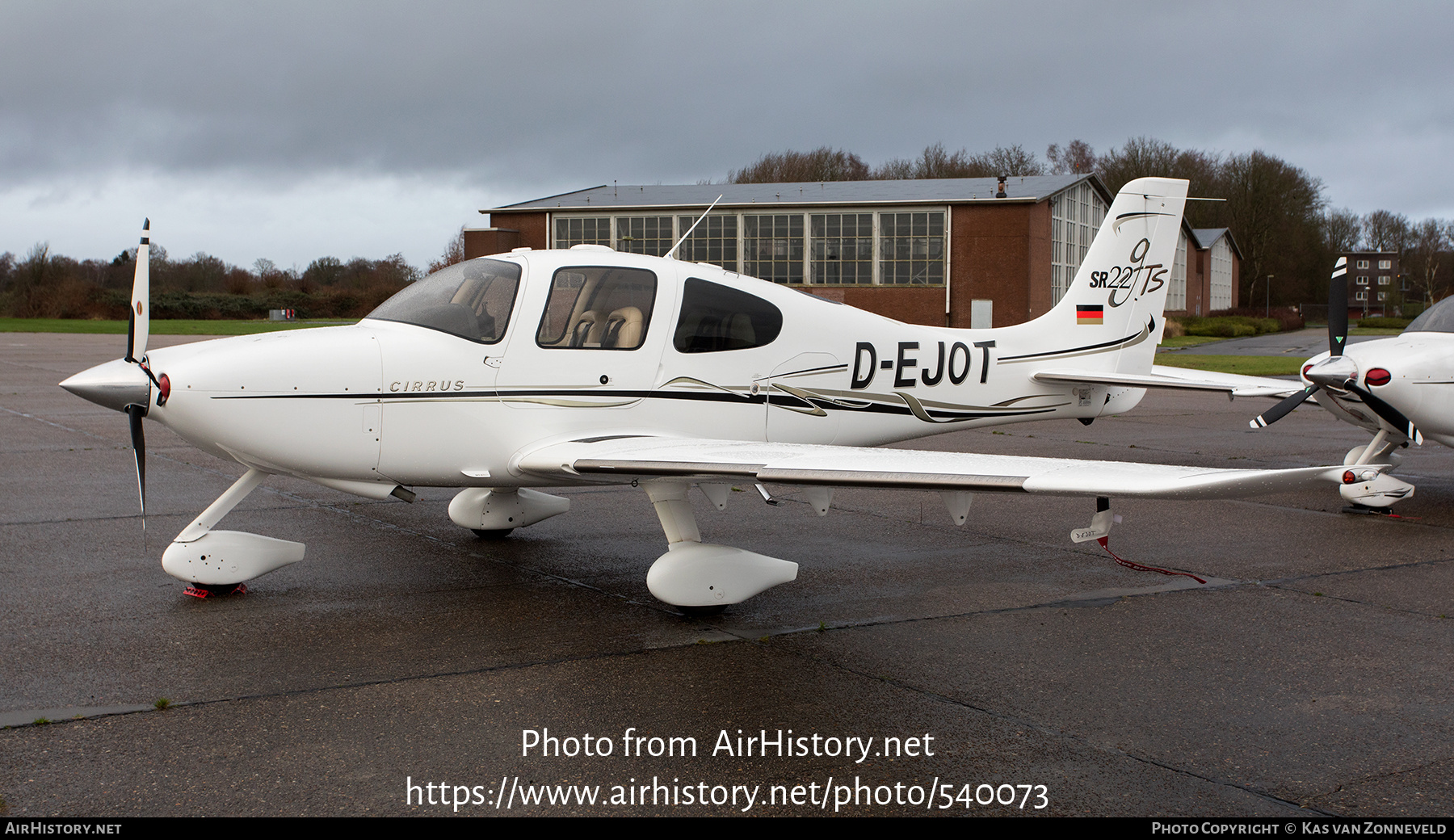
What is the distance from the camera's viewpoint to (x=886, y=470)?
5234 mm

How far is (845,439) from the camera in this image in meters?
7.62

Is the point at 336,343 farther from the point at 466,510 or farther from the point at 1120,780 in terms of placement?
the point at 1120,780

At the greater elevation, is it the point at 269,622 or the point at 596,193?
the point at 596,193

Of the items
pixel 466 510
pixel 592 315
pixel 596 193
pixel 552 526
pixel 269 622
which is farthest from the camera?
pixel 596 193

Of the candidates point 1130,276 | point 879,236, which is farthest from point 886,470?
point 879,236

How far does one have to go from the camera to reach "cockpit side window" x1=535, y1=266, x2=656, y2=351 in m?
6.62

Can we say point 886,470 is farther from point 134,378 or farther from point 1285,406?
point 1285,406

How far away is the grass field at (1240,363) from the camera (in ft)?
89.0

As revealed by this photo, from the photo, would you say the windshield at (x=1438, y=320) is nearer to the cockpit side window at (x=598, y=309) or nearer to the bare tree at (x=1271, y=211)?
the cockpit side window at (x=598, y=309)

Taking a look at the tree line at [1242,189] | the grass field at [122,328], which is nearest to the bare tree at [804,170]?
the tree line at [1242,189]

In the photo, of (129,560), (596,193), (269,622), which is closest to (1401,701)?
(269,622)

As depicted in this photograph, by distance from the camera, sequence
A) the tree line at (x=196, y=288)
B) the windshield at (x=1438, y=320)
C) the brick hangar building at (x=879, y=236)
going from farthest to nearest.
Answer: the tree line at (x=196, y=288) < the brick hangar building at (x=879, y=236) < the windshield at (x=1438, y=320)

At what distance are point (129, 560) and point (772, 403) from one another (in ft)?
14.5

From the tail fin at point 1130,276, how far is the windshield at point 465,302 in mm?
4891
